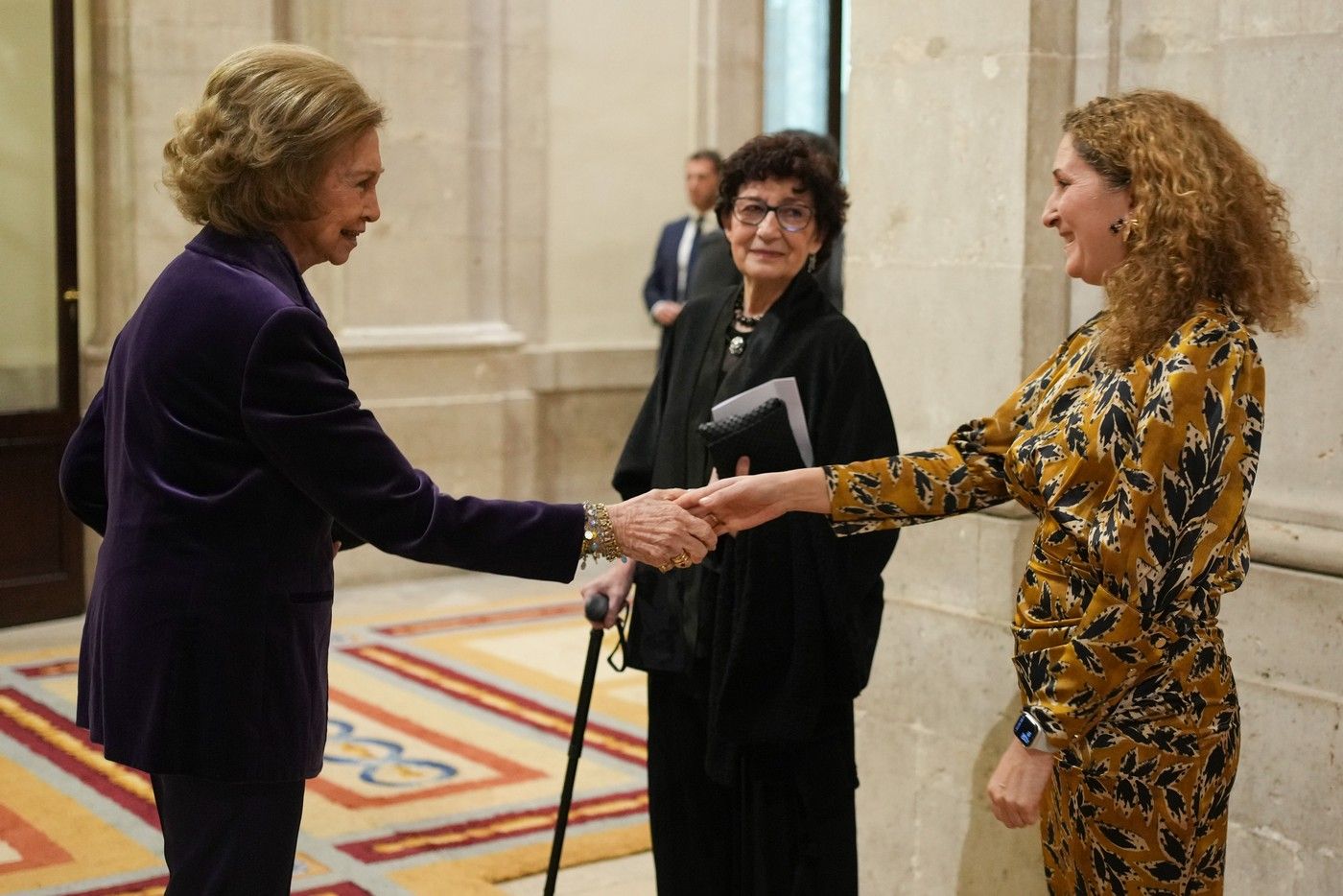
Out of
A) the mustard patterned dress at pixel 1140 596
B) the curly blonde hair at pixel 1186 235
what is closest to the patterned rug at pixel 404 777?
the mustard patterned dress at pixel 1140 596

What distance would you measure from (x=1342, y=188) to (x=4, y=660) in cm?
566

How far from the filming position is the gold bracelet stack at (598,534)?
2752mm

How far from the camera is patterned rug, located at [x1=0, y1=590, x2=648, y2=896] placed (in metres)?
4.71

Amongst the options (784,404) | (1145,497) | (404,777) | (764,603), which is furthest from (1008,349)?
(404,777)

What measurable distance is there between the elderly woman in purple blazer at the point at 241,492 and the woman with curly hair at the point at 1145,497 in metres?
0.90

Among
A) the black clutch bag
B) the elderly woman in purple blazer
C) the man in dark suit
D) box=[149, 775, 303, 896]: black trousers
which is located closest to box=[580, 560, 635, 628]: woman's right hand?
the black clutch bag

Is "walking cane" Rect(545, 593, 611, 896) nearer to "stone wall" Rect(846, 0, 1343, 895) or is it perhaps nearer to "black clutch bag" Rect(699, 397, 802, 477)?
"black clutch bag" Rect(699, 397, 802, 477)

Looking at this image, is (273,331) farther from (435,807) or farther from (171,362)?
(435,807)

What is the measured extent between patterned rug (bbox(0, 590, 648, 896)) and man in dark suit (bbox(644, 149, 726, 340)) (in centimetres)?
250

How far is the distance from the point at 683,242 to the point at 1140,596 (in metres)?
7.15

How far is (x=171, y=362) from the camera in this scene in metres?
2.43

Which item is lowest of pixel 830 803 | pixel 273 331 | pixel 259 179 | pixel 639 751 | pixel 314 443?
pixel 639 751

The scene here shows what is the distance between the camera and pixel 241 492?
244 cm

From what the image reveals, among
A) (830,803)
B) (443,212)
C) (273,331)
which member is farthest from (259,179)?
(443,212)
